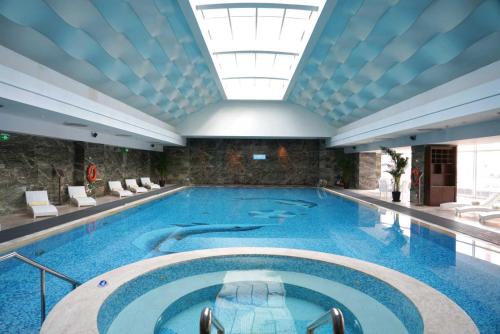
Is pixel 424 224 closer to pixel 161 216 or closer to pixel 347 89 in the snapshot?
pixel 347 89

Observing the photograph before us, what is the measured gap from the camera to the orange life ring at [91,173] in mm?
11974

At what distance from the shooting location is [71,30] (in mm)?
6051

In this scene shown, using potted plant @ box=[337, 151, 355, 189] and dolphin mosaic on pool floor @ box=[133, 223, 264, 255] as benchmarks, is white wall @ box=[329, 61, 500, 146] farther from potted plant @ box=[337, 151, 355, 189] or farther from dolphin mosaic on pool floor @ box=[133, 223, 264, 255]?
dolphin mosaic on pool floor @ box=[133, 223, 264, 255]

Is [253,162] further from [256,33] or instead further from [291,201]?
[256,33]

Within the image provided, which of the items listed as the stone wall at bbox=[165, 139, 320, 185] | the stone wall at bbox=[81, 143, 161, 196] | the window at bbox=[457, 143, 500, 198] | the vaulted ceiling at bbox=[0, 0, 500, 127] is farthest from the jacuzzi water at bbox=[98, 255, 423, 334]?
Answer: the stone wall at bbox=[165, 139, 320, 185]

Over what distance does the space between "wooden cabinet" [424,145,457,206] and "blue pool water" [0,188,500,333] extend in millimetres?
2310

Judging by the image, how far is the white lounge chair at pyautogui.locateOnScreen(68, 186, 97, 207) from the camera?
10022 millimetres

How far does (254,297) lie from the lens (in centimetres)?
418

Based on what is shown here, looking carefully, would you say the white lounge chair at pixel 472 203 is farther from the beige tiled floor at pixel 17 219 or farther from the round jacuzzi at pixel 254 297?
the beige tiled floor at pixel 17 219

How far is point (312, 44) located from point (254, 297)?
7.32 metres

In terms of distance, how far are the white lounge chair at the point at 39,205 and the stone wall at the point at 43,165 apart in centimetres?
45

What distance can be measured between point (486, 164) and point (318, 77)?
1743 cm

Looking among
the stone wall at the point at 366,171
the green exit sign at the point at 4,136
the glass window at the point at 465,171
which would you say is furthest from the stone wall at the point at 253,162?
the green exit sign at the point at 4,136

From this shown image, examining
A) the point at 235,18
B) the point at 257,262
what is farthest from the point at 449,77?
the point at 257,262
